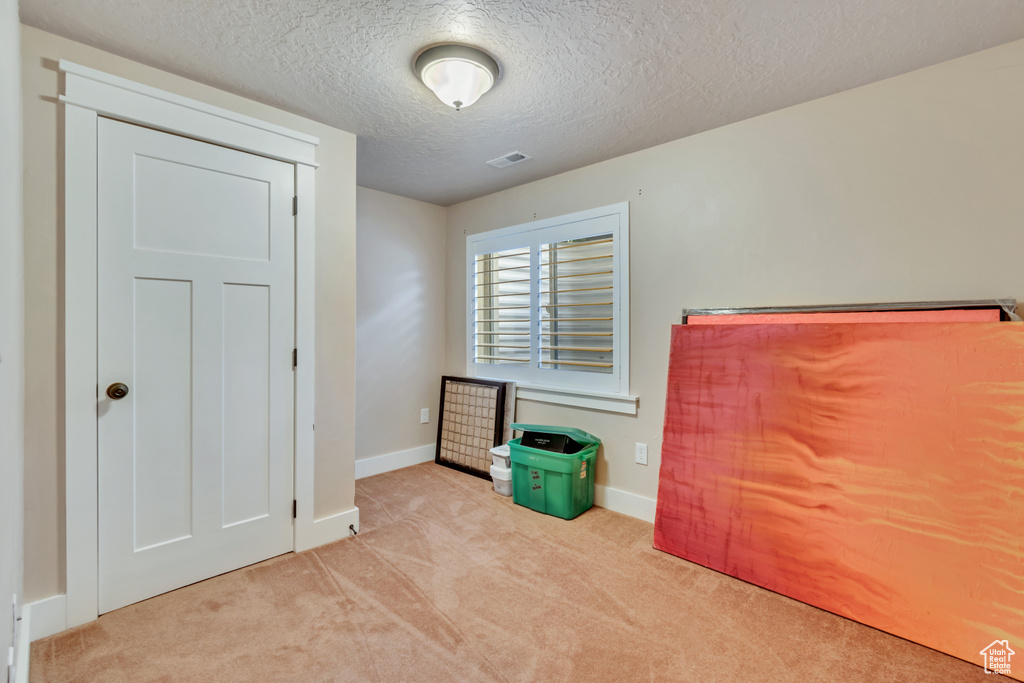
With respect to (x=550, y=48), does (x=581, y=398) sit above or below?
below

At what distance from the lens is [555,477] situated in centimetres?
292

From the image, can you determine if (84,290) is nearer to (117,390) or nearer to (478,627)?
(117,390)

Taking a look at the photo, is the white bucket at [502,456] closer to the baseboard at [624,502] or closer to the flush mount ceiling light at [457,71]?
the baseboard at [624,502]

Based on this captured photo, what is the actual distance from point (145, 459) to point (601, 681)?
6.76ft

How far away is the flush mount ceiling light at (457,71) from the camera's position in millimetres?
1883

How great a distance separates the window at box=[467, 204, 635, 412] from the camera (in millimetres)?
3064

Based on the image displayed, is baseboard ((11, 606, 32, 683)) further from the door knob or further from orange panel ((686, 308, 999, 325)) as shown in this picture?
orange panel ((686, 308, 999, 325))

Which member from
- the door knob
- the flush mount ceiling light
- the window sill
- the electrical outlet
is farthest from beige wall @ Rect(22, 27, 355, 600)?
the electrical outlet

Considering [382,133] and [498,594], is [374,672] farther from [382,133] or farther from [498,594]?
[382,133]

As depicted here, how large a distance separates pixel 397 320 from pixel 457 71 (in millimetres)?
2322

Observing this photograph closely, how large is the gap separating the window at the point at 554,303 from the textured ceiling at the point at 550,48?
2.59ft
